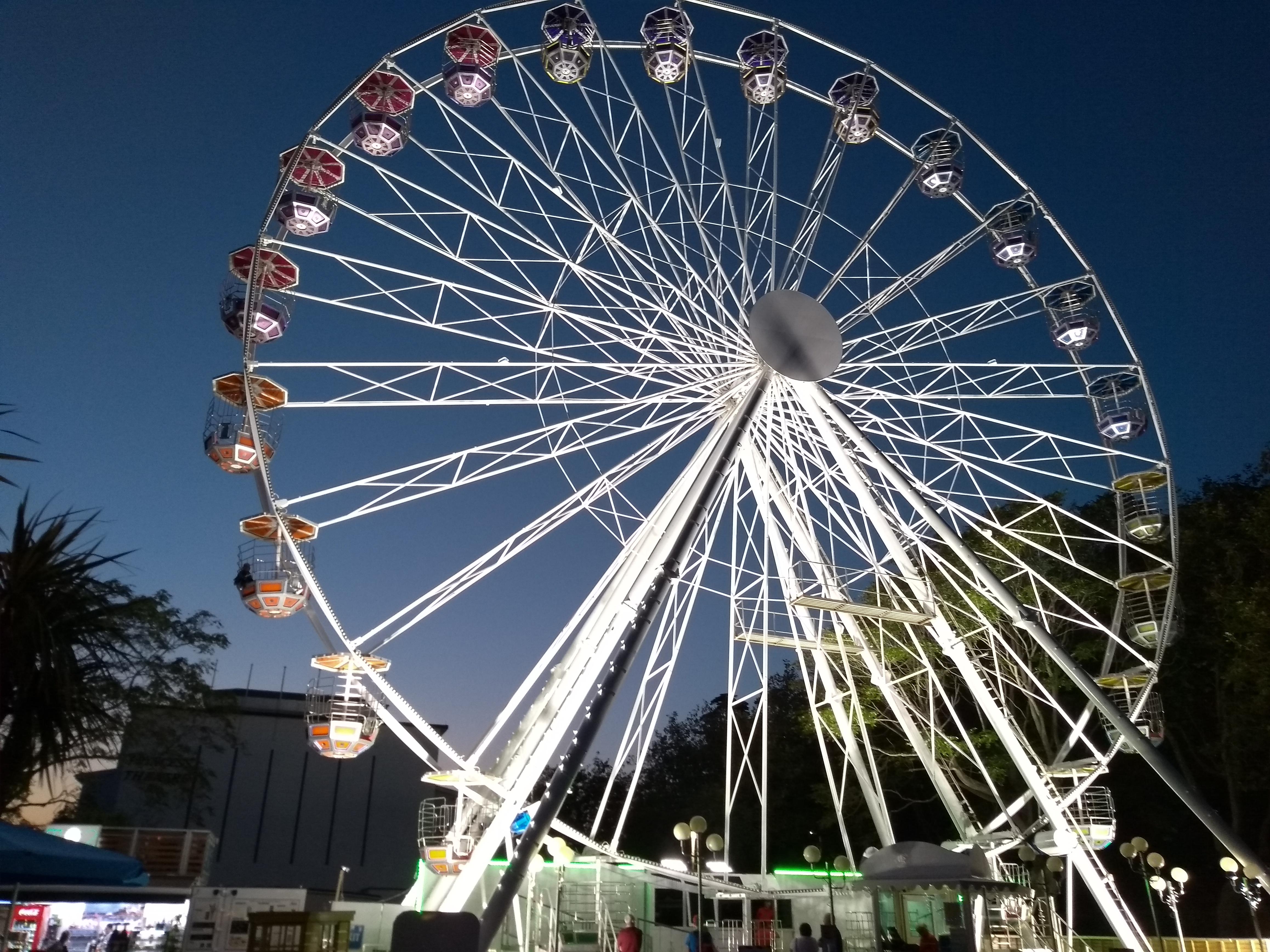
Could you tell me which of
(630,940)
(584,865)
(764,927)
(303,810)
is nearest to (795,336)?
(630,940)

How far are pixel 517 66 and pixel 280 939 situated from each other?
13.0 metres

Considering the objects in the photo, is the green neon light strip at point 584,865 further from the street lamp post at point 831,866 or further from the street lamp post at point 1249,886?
the street lamp post at point 1249,886

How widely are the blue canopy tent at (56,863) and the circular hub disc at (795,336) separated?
34.6 ft

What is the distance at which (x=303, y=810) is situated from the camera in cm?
4109

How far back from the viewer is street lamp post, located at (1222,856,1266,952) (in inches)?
504

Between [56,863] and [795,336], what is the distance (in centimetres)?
1167

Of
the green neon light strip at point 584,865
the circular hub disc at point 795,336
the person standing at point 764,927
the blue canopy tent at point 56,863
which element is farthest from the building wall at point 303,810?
the blue canopy tent at point 56,863

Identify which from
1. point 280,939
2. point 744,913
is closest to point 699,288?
point 280,939

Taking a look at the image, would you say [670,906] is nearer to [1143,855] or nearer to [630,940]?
[1143,855]

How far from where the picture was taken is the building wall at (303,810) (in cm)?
3941

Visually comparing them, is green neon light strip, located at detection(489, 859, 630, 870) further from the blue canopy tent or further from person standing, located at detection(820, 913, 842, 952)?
the blue canopy tent

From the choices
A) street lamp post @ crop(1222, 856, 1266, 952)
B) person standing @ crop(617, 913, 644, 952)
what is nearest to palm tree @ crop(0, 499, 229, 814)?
person standing @ crop(617, 913, 644, 952)

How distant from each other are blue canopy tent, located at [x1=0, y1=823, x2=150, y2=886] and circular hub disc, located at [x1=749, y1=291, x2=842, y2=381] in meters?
10.6

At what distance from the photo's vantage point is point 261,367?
13477 mm
